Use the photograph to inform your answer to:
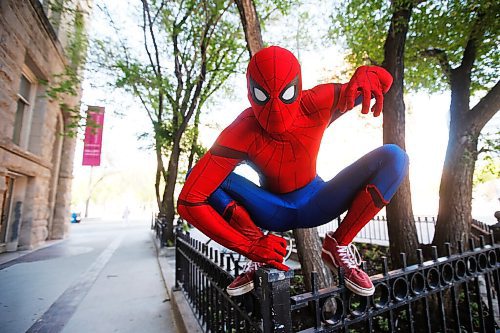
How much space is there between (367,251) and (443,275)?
5.02 metres

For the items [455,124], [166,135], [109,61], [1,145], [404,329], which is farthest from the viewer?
[166,135]

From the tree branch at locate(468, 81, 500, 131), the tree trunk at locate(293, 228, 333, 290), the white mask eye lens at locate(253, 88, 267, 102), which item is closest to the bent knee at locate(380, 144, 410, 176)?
the white mask eye lens at locate(253, 88, 267, 102)

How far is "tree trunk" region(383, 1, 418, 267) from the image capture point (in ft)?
11.3

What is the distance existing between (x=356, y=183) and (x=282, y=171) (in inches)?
13.4

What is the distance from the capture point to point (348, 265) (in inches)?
50.3

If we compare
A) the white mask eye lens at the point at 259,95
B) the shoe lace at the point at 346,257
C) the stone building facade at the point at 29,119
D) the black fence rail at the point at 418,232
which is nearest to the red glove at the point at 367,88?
the white mask eye lens at the point at 259,95

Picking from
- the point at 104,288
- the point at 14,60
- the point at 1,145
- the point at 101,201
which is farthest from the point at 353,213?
the point at 101,201

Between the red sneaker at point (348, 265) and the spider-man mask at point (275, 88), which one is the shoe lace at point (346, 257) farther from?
the spider-man mask at point (275, 88)

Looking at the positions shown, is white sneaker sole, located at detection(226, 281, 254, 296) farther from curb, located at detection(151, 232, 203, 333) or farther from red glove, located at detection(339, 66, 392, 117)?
curb, located at detection(151, 232, 203, 333)

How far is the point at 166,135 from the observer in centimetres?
921

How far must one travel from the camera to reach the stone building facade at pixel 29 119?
19.8 feet

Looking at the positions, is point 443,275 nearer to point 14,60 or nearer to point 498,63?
point 498,63

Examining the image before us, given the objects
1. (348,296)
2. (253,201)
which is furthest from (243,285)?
(348,296)

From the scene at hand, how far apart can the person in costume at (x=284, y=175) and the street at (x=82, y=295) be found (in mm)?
2643
